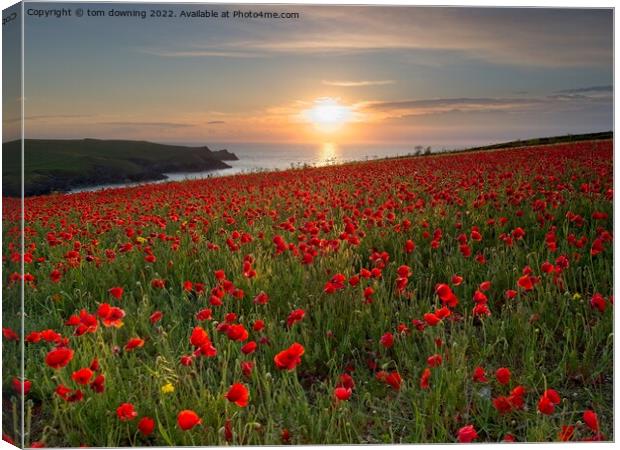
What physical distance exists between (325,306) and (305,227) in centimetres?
67

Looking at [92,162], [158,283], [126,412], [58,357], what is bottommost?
[126,412]

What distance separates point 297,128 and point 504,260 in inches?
49.6

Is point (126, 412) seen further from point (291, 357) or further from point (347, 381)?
point (347, 381)

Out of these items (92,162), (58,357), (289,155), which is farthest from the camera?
(289,155)

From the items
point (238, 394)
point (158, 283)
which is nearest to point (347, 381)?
point (238, 394)

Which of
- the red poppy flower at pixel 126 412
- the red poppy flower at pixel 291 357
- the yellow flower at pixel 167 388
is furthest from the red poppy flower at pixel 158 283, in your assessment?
the red poppy flower at pixel 291 357

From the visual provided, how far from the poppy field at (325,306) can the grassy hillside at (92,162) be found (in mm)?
138

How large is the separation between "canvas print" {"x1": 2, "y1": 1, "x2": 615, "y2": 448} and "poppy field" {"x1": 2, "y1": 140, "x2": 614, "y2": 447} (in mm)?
17

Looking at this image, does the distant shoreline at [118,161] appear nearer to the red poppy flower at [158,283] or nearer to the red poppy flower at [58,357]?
the red poppy flower at [158,283]

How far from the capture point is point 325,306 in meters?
3.49

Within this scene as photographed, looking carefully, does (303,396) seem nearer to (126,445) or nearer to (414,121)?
(126,445)

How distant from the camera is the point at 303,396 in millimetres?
2975

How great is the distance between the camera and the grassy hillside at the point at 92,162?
3328 millimetres

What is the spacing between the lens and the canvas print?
3.10 meters
